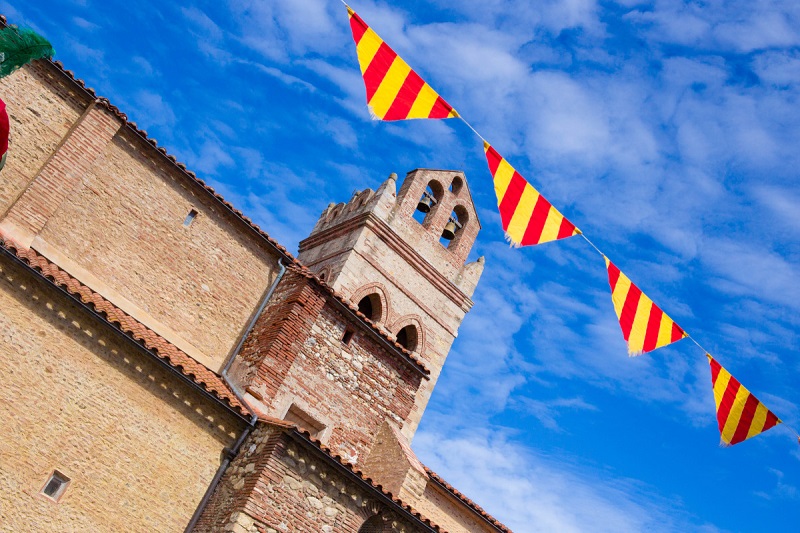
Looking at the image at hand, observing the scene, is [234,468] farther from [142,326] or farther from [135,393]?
[142,326]

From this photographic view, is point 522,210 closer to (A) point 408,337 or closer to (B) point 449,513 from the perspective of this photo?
(B) point 449,513

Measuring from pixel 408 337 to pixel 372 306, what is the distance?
155 centimetres

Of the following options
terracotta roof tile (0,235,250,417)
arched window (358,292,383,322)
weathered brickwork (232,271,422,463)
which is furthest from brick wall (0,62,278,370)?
arched window (358,292,383,322)

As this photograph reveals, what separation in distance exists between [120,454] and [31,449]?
118cm

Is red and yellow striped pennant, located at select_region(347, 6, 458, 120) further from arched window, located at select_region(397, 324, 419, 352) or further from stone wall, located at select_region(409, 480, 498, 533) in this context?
arched window, located at select_region(397, 324, 419, 352)

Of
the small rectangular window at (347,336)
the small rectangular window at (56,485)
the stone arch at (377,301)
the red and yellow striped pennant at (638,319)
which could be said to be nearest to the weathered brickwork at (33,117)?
the small rectangular window at (56,485)

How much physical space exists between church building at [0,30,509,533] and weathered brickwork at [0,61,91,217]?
3 centimetres

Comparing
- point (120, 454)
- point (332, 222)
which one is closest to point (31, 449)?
point (120, 454)

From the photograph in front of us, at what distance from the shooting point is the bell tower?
20.3 metres

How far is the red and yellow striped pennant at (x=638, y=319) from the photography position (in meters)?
12.6

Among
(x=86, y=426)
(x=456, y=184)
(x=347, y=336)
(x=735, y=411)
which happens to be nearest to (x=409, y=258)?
(x=456, y=184)

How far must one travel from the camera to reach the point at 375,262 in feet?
67.4

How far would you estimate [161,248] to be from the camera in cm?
1312

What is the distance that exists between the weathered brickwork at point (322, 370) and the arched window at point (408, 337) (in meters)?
5.89
